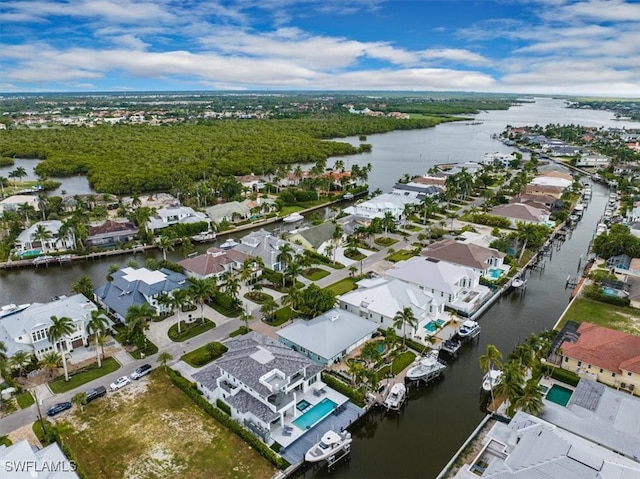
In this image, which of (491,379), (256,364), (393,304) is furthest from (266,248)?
(491,379)

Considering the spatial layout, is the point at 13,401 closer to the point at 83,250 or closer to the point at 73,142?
the point at 83,250

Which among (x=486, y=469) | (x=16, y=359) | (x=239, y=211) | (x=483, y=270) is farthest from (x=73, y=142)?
(x=486, y=469)

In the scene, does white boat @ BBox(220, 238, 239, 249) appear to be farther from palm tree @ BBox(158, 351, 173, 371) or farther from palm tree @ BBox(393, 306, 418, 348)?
palm tree @ BBox(393, 306, 418, 348)

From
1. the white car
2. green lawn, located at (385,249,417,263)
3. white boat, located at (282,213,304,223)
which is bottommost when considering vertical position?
the white car

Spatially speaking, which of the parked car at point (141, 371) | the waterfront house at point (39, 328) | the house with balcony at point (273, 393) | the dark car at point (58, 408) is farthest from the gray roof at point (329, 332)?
the waterfront house at point (39, 328)

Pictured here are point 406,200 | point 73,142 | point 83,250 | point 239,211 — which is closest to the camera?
point 83,250

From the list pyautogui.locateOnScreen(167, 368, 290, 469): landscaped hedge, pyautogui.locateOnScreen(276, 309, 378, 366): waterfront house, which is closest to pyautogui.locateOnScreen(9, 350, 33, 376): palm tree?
pyautogui.locateOnScreen(167, 368, 290, 469): landscaped hedge

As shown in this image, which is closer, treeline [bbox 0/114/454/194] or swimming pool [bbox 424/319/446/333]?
swimming pool [bbox 424/319/446/333]
